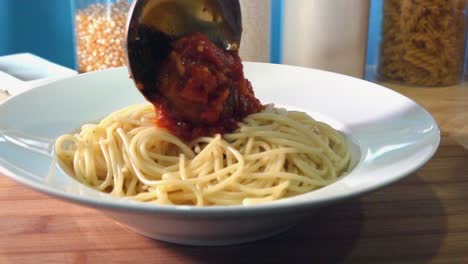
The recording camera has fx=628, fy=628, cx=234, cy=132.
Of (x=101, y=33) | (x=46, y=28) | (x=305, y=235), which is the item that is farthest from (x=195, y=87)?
(x=46, y=28)

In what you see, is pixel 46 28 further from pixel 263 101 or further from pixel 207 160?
pixel 207 160

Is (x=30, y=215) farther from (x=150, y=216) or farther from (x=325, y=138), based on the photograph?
(x=325, y=138)

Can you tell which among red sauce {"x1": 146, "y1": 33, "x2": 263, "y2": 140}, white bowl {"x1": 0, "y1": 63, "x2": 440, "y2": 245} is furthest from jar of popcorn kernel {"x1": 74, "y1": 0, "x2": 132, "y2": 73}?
red sauce {"x1": 146, "y1": 33, "x2": 263, "y2": 140}

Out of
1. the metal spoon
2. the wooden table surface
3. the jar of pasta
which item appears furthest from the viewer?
the jar of pasta

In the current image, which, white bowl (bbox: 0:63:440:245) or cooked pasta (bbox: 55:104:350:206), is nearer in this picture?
white bowl (bbox: 0:63:440:245)

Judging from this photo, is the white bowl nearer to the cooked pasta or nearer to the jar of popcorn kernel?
the cooked pasta

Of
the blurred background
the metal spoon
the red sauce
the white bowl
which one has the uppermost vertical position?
the metal spoon

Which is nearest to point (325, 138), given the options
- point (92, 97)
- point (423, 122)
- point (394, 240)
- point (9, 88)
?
point (423, 122)
